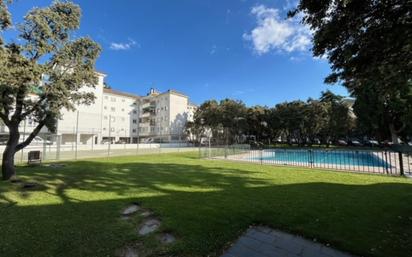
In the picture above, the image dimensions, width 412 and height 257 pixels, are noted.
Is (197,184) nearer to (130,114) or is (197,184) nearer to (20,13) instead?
(20,13)

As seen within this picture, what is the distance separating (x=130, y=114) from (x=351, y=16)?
5438cm

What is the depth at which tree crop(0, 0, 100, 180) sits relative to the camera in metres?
7.53

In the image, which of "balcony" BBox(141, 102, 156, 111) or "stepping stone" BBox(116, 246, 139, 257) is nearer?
"stepping stone" BBox(116, 246, 139, 257)

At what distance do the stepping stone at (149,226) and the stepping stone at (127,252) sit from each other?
0.47 m

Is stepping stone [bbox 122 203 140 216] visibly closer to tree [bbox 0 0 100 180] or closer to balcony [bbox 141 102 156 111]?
tree [bbox 0 0 100 180]

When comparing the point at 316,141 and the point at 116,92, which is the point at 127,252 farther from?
the point at 116,92

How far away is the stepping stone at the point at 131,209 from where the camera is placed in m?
4.80

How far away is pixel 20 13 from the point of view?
7.67m

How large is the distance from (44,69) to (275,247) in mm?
9238

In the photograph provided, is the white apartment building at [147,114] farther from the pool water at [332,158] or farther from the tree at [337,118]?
the pool water at [332,158]

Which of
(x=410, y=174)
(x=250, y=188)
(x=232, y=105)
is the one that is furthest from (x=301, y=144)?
(x=250, y=188)

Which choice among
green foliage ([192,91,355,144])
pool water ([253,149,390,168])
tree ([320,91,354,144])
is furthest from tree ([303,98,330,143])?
pool water ([253,149,390,168])

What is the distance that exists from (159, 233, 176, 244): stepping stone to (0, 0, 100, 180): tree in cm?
696

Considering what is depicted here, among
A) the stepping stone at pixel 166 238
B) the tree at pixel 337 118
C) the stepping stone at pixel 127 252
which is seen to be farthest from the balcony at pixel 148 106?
the stepping stone at pixel 127 252
